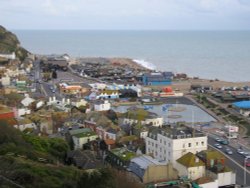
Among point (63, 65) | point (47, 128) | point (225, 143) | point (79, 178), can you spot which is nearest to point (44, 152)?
point (79, 178)

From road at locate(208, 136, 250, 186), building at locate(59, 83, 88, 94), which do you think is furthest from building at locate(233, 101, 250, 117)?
building at locate(59, 83, 88, 94)

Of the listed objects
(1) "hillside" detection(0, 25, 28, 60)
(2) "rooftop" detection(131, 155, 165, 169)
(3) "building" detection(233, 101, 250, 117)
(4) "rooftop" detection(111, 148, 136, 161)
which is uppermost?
(1) "hillside" detection(0, 25, 28, 60)

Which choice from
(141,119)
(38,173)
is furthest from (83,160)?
(141,119)

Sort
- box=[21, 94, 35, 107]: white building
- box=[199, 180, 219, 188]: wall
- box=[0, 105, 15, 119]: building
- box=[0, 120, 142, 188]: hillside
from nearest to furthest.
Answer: box=[0, 120, 142, 188]: hillside → box=[199, 180, 219, 188]: wall → box=[0, 105, 15, 119]: building → box=[21, 94, 35, 107]: white building

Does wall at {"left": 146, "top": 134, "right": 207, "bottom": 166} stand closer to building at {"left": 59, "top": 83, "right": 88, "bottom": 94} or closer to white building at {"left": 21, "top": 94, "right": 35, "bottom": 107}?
white building at {"left": 21, "top": 94, "right": 35, "bottom": 107}

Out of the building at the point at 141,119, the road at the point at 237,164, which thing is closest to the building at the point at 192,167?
the road at the point at 237,164

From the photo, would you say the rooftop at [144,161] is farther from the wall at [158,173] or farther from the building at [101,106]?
the building at [101,106]

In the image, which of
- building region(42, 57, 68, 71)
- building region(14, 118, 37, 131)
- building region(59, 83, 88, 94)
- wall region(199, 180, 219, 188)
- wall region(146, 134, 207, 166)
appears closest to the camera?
wall region(199, 180, 219, 188)
